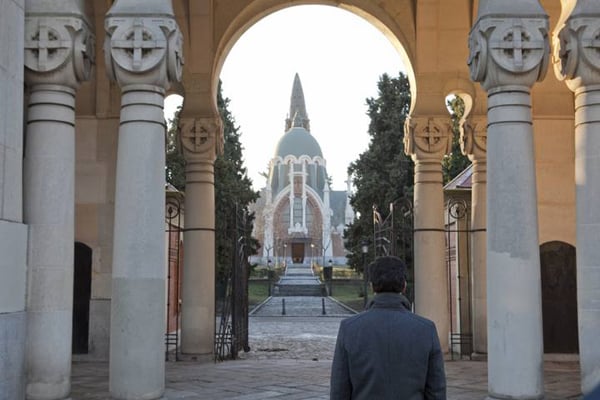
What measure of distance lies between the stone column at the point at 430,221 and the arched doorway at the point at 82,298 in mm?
6290

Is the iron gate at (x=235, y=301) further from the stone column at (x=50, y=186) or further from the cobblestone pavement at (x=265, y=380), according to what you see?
the stone column at (x=50, y=186)

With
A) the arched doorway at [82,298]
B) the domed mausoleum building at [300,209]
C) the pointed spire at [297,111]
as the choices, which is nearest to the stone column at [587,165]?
the arched doorway at [82,298]

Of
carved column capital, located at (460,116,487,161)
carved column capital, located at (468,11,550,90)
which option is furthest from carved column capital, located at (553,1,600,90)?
carved column capital, located at (460,116,487,161)

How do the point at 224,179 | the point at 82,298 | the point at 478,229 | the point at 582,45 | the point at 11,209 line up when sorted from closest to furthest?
the point at 11,209 → the point at 582,45 → the point at 82,298 → the point at 478,229 → the point at 224,179

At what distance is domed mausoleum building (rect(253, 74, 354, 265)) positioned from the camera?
339 feet

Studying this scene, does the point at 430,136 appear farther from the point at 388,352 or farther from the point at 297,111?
the point at 297,111

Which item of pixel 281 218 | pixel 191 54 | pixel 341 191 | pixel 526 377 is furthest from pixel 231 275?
pixel 341 191

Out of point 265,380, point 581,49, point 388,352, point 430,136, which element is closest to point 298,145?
point 430,136

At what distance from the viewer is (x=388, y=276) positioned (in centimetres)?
402

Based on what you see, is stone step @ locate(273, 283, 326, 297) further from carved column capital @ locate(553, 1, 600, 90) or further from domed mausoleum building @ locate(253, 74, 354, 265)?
carved column capital @ locate(553, 1, 600, 90)

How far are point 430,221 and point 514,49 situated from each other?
627 cm

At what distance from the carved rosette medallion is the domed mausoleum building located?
291ft

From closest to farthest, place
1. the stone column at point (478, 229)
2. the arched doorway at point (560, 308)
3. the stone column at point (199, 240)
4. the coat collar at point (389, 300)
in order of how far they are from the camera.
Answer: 1. the coat collar at point (389, 300)
2. the arched doorway at point (560, 308)
3. the stone column at point (199, 240)
4. the stone column at point (478, 229)

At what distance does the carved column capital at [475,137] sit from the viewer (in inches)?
562
